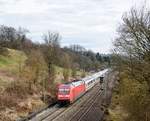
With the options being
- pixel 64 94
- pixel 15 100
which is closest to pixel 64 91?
pixel 64 94

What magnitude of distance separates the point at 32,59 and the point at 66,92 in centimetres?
852

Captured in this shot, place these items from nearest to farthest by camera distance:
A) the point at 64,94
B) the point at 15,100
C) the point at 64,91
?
the point at 15,100 → the point at 64,94 → the point at 64,91

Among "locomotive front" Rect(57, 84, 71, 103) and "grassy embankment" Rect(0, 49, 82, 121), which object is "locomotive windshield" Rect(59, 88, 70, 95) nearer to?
"locomotive front" Rect(57, 84, 71, 103)

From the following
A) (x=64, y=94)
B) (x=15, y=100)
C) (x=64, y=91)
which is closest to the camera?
(x=15, y=100)

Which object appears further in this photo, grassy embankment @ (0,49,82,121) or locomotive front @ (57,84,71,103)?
locomotive front @ (57,84,71,103)

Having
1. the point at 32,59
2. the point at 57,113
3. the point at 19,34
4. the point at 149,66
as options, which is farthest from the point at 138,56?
the point at 19,34

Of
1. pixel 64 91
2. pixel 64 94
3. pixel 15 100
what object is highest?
pixel 64 91

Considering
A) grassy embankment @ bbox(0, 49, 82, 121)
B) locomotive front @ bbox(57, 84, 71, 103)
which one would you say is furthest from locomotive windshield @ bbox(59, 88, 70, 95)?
grassy embankment @ bbox(0, 49, 82, 121)

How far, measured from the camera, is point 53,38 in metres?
99.9

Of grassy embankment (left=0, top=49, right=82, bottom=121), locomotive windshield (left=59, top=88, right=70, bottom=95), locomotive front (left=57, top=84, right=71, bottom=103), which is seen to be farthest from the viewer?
locomotive windshield (left=59, top=88, right=70, bottom=95)

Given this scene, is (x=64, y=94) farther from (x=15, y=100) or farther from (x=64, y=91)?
(x=15, y=100)

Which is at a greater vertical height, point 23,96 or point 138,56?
point 138,56

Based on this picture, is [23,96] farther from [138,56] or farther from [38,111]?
[138,56]

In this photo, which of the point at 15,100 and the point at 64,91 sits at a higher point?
the point at 64,91
